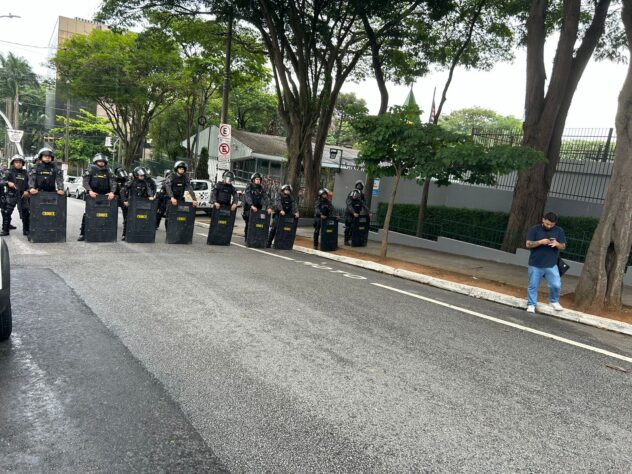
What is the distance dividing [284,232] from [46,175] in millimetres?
5590

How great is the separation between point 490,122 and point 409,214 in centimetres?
5675

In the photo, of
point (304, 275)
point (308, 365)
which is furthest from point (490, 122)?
point (308, 365)

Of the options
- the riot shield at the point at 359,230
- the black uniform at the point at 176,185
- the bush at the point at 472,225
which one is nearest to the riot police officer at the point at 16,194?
the black uniform at the point at 176,185

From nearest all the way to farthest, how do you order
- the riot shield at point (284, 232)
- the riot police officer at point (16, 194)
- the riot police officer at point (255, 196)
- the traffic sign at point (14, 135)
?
1. the riot police officer at point (16, 194)
2. the riot police officer at point (255, 196)
3. the riot shield at point (284, 232)
4. the traffic sign at point (14, 135)

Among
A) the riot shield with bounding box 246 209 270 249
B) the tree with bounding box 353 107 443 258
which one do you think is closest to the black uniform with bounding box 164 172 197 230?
the riot shield with bounding box 246 209 270 249

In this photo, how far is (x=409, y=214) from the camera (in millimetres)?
18188

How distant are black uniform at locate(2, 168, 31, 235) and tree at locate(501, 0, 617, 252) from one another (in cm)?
1221

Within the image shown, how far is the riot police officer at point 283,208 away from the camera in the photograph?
491 inches

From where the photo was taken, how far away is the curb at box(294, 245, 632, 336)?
724 cm

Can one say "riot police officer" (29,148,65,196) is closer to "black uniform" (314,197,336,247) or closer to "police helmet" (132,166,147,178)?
"police helmet" (132,166,147,178)

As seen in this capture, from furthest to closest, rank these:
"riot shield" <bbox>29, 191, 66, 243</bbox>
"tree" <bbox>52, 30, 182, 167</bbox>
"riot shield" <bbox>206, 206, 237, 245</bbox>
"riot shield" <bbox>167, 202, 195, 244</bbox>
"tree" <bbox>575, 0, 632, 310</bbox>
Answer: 1. "tree" <bbox>52, 30, 182, 167</bbox>
2. "riot shield" <bbox>206, 206, 237, 245</bbox>
3. "riot shield" <bbox>167, 202, 195, 244</bbox>
4. "riot shield" <bbox>29, 191, 66, 243</bbox>
5. "tree" <bbox>575, 0, 632, 310</bbox>

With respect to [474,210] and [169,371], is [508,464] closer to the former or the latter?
[169,371]

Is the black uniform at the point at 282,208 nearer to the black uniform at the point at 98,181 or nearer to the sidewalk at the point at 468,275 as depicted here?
the sidewalk at the point at 468,275

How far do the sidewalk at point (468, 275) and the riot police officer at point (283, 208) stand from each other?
99cm
